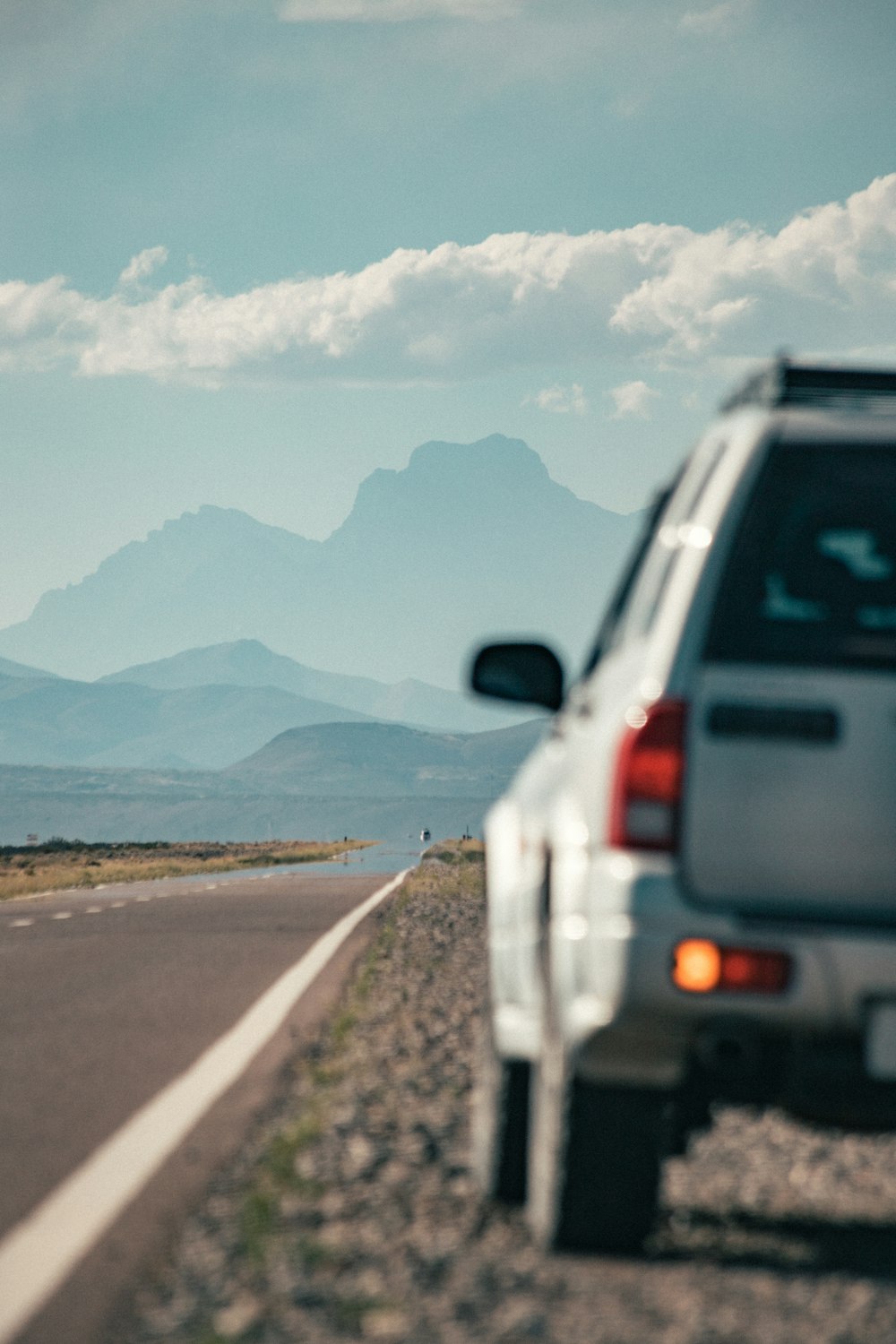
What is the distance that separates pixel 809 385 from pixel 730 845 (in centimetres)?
159

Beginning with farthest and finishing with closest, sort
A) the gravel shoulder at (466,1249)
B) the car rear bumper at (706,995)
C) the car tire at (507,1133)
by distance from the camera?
1. the car tire at (507,1133)
2. the gravel shoulder at (466,1249)
3. the car rear bumper at (706,995)

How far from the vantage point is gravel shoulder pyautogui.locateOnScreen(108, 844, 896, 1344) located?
405 centimetres

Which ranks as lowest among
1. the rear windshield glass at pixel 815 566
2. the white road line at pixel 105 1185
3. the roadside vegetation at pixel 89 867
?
the roadside vegetation at pixel 89 867

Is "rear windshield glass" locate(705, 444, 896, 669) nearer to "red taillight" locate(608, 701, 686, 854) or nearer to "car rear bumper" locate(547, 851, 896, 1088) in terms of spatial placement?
"red taillight" locate(608, 701, 686, 854)

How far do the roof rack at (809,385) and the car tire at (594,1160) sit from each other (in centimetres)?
177

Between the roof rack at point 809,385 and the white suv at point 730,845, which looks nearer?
the white suv at point 730,845

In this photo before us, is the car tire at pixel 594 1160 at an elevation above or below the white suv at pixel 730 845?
below

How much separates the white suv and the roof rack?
0.04 meters

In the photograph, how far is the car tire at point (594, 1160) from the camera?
4414mm

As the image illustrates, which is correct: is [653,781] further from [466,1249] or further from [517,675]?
[517,675]

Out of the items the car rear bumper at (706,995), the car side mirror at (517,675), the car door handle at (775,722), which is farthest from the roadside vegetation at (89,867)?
the car door handle at (775,722)

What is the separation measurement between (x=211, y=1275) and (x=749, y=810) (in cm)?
177

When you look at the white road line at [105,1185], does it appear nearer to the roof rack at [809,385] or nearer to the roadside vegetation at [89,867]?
the roof rack at [809,385]

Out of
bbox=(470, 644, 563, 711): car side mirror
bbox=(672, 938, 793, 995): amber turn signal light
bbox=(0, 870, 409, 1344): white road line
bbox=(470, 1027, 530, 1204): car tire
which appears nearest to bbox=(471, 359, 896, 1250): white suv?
bbox=(672, 938, 793, 995): amber turn signal light
